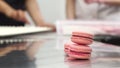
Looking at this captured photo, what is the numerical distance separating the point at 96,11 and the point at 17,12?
0.44 meters

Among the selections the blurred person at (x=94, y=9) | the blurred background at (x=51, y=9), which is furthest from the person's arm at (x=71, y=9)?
the blurred background at (x=51, y=9)

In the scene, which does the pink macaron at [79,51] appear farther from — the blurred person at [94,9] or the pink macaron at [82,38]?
the blurred person at [94,9]

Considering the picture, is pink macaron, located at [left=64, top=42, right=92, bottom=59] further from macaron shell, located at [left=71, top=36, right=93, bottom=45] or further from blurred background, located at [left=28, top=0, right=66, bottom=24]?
blurred background, located at [left=28, top=0, right=66, bottom=24]

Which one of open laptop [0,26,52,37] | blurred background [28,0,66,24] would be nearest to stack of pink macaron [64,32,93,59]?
open laptop [0,26,52,37]

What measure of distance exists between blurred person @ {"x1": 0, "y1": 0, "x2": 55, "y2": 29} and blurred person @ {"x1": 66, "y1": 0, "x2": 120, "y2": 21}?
0.16 m

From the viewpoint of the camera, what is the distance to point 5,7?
1.13m

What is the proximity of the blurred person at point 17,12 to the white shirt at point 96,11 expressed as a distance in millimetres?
182

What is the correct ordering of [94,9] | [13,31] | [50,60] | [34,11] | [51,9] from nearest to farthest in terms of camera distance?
[50,60]
[13,31]
[94,9]
[34,11]
[51,9]

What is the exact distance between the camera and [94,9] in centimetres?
132

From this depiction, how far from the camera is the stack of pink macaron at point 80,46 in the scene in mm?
345

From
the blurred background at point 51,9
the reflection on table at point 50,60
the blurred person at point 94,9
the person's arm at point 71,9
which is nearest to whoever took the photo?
the reflection on table at point 50,60

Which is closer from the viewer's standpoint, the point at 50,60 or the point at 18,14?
the point at 50,60

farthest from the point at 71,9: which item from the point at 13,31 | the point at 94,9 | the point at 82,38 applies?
the point at 82,38

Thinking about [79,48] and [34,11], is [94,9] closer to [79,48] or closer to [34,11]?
[34,11]
